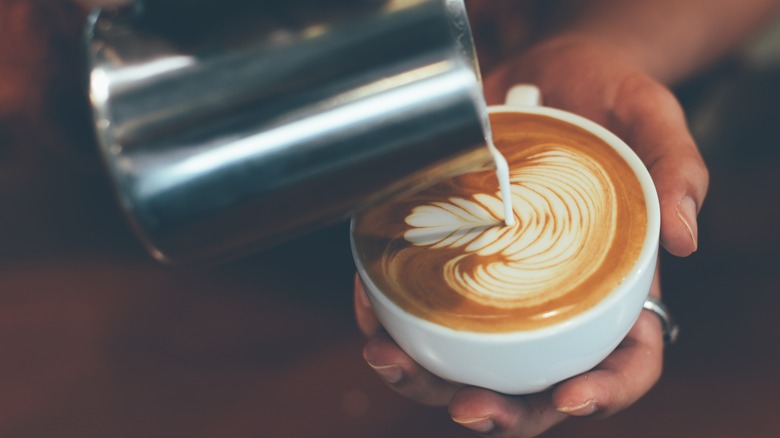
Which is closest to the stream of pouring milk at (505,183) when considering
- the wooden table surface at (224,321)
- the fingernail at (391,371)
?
the fingernail at (391,371)

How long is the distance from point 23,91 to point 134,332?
505 mm

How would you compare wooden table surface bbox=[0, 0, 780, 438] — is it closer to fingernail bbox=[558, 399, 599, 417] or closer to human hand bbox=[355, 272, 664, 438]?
human hand bbox=[355, 272, 664, 438]

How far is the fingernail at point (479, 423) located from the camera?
86cm

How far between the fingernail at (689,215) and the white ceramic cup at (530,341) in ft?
0.23

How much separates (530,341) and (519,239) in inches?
5.7

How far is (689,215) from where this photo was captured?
85cm

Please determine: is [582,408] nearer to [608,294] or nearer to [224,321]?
[608,294]

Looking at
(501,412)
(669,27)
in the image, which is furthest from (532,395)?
(669,27)

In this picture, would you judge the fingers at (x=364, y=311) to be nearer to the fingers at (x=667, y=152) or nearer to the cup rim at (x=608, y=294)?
the cup rim at (x=608, y=294)

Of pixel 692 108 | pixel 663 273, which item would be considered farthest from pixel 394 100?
pixel 692 108

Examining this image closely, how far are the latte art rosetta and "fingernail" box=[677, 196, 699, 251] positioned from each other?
100mm

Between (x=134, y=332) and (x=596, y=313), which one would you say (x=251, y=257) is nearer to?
(x=134, y=332)

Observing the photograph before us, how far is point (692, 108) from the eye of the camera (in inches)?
59.7

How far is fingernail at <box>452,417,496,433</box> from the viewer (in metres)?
0.86
